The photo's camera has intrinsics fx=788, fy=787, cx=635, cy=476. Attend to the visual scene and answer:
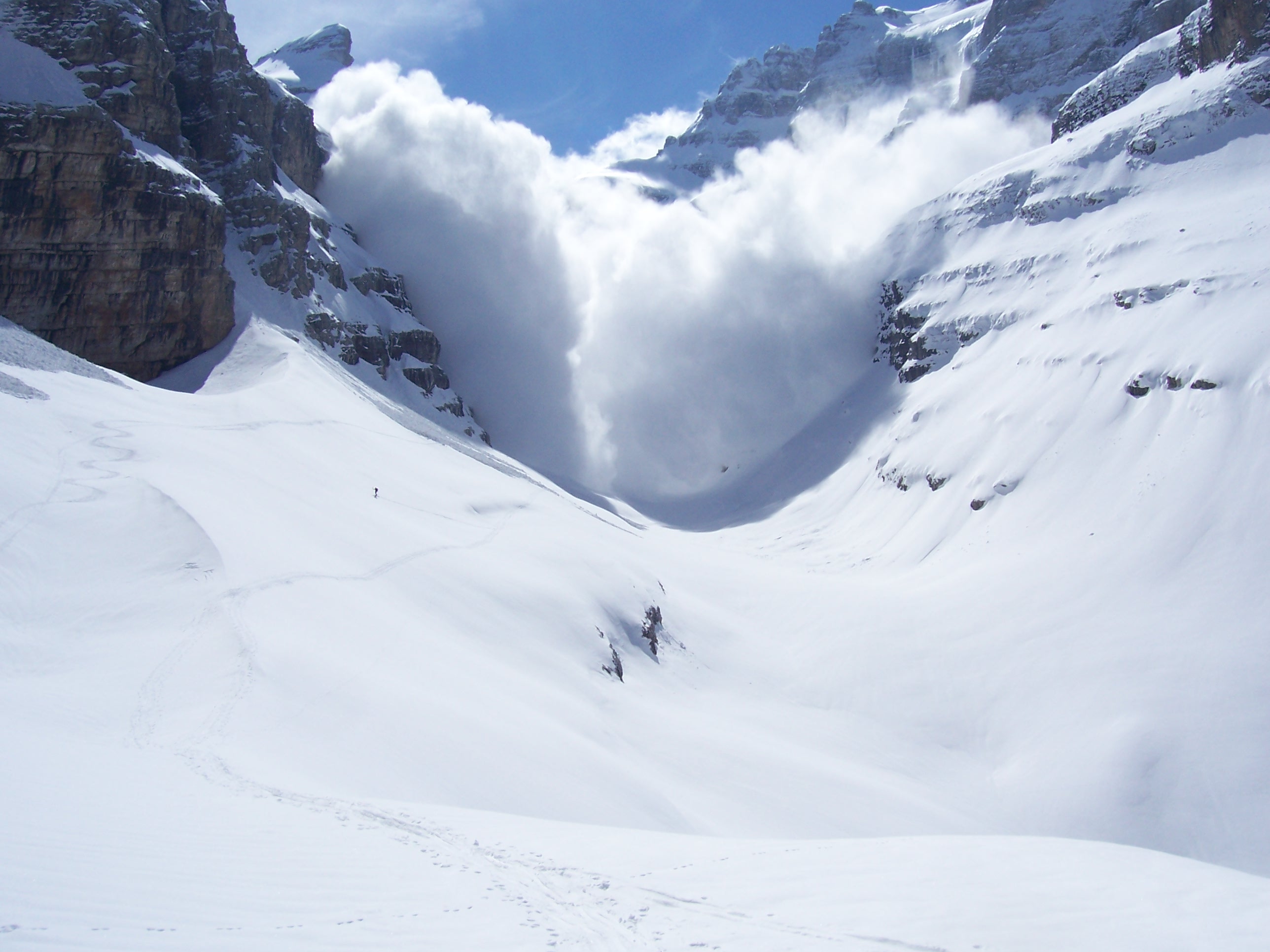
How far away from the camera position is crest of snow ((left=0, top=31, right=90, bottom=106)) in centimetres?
4816

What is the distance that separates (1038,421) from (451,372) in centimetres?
6578

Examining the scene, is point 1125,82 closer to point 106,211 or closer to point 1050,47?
point 1050,47

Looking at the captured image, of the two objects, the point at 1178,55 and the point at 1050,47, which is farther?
the point at 1050,47

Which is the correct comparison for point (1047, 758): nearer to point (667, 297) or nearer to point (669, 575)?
point (669, 575)

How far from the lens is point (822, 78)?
170m

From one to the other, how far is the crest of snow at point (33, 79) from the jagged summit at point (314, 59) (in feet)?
249

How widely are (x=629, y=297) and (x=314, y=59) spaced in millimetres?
74727

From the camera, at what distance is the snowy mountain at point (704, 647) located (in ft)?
27.7

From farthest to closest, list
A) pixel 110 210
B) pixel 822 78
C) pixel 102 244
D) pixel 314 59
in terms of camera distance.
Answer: pixel 822 78 → pixel 314 59 → pixel 110 210 → pixel 102 244

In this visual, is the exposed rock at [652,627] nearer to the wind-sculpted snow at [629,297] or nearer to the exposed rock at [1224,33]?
the wind-sculpted snow at [629,297]

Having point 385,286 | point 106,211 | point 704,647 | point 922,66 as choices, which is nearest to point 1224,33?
point 704,647

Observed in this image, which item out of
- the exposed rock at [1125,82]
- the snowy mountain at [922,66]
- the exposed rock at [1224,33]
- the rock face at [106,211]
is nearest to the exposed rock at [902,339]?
the exposed rock at [1125,82]

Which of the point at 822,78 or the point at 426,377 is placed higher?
the point at 822,78

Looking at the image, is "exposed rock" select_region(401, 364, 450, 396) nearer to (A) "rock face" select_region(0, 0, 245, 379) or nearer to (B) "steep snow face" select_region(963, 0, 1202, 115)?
(A) "rock face" select_region(0, 0, 245, 379)
